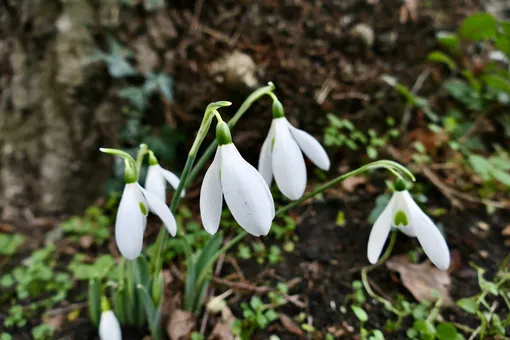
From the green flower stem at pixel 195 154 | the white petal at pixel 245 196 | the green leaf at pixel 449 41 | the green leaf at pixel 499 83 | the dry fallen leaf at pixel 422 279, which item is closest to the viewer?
the white petal at pixel 245 196

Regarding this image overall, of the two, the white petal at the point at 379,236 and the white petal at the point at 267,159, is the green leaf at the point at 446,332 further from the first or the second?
the white petal at the point at 267,159

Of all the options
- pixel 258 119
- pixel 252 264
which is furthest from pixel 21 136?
pixel 252 264

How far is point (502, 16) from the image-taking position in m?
2.96

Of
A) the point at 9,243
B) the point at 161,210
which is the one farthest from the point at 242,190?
the point at 9,243

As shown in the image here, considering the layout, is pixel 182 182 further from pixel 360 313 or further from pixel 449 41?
pixel 449 41

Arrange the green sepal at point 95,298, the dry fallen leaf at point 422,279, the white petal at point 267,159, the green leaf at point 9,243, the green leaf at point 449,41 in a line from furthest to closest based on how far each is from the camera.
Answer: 1. the green leaf at point 449,41
2. the green leaf at point 9,243
3. the dry fallen leaf at point 422,279
4. the green sepal at point 95,298
5. the white petal at point 267,159

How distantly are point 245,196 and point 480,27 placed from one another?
6.08 ft

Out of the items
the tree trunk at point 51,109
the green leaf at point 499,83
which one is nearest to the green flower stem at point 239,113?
the tree trunk at point 51,109

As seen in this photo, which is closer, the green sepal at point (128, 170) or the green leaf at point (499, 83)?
the green sepal at point (128, 170)

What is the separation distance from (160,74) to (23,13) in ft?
2.60

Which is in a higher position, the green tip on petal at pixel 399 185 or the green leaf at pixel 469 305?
the green tip on petal at pixel 399 185

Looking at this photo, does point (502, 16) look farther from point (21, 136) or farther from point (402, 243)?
point (21, 136)

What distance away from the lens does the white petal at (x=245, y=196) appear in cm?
76

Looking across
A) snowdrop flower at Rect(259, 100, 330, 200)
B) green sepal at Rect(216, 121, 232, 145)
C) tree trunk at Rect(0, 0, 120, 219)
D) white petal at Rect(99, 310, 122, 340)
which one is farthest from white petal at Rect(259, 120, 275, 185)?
tree trunk at Rect(0, 0, 120, 219)
